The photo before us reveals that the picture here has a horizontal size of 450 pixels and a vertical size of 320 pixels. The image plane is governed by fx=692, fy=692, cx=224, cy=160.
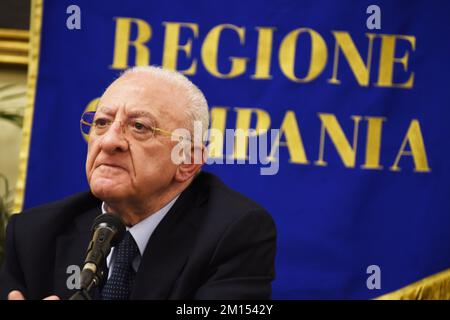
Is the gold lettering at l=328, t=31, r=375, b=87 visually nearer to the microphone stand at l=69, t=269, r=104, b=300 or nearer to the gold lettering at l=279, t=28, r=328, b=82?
the gold lettering at l=279, t=28, r=328, b=82

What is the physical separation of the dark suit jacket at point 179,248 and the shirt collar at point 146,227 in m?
0.02

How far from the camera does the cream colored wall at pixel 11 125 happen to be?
11.2 feet

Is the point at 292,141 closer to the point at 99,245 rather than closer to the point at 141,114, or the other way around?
the point at 141,114

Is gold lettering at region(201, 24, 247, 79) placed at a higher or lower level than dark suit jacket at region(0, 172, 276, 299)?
higher

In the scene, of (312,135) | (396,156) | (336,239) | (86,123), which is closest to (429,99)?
(396,156)

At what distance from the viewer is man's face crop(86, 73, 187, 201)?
1.54 meters

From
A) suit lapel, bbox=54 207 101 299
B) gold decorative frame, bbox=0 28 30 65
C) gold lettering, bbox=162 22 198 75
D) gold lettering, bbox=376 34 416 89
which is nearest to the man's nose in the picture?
suit lapel, bbox=54 207 101 299

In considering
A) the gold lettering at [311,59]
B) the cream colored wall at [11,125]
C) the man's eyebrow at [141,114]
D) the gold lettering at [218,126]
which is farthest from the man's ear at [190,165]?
the cream colored wall at [11,125]

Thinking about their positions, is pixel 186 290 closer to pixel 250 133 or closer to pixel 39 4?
pixel 250 133

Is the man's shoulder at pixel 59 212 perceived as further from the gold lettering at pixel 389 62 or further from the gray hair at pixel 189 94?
the gold lettering at pixel 389 62

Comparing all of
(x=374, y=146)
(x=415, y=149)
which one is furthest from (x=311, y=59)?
(x=415, y=149)

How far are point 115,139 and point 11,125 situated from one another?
82.2 inches

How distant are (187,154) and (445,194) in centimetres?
192

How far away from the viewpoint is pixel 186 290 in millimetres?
1540
